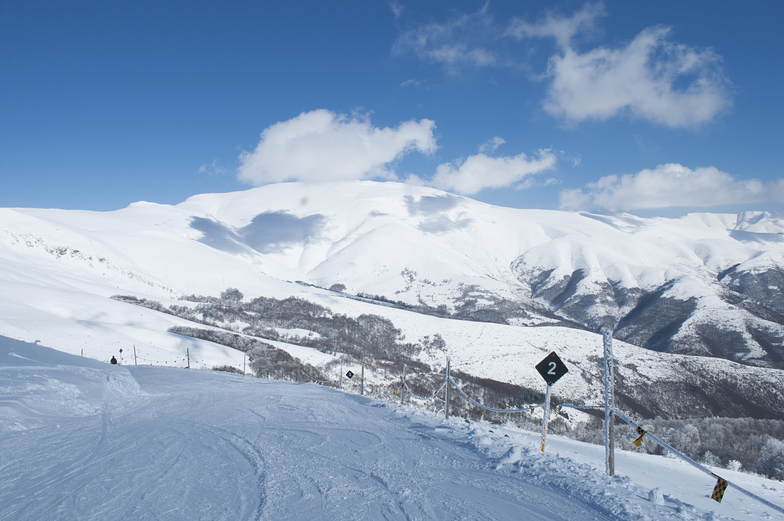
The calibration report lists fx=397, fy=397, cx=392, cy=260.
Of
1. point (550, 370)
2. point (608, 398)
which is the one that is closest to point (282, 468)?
point (608, 398)

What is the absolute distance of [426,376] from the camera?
244 ft

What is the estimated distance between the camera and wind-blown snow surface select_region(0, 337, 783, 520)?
5895 millimetres

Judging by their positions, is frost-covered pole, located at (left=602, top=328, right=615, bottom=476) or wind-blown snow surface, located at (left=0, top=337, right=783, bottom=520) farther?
frost-covered pole, located at (left=602, top=328, right=615, bottom=476)

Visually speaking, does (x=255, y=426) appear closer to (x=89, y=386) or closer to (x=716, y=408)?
(x=89, y=386)

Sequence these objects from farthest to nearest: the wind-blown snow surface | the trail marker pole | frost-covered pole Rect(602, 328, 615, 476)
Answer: the trail marker pole, frost-covered pole Rect(602, 328, 615, 476), the wind-blown snow surface

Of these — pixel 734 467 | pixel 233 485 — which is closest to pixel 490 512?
pixel 233 485

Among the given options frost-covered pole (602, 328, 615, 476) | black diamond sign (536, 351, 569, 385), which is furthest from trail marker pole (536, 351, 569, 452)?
frost-covered pole (602, 328, 615, 476)

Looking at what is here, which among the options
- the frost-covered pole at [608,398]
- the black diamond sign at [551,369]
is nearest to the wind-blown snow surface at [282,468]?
the frost-covered pole at [608,398]

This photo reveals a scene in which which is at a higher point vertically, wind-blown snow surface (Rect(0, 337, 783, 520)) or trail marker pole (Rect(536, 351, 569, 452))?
trail marker pole (Rect(536, 351, 569, 452))

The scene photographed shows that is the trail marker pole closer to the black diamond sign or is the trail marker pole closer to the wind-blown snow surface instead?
the black diamond sign

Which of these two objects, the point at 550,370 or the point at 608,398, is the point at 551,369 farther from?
the point at 608,398

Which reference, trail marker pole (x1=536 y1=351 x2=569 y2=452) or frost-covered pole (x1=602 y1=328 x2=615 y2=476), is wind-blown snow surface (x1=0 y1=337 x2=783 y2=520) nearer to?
frost-covered pole (x1=602 y1=328 x2=615 y2=476)

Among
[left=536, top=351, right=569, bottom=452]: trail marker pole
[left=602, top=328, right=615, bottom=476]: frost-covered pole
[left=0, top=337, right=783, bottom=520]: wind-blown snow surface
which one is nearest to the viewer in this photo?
[left=0, top=337, right=783, bottom=520]: wind-blown snow surface

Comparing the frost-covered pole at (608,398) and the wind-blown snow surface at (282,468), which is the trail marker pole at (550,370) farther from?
the frost-covered pole at (608,398)
